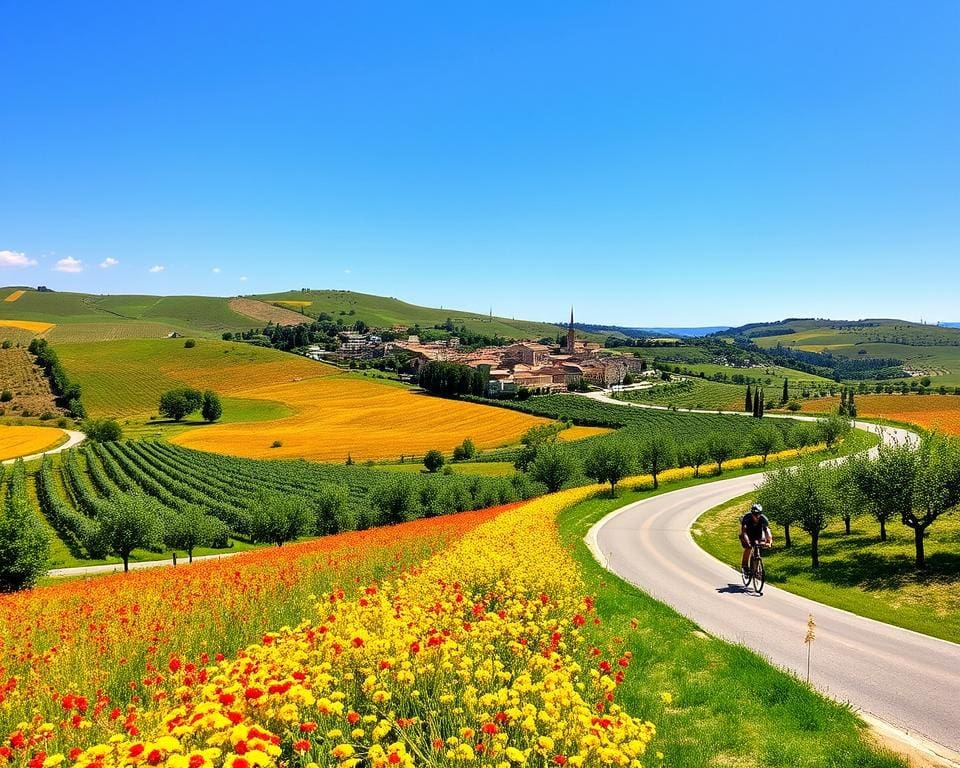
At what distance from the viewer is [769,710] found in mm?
8781

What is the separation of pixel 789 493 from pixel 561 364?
144461 millimetres

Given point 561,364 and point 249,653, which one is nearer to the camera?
point 249,653

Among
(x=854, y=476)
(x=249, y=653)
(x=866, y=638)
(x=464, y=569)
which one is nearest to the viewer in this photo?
(x=249, y=653)

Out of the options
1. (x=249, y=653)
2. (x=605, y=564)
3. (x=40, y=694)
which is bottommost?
(x=605, y=564)

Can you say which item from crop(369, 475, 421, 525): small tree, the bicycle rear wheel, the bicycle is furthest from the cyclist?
crop(369, 475, 421, 525): small tree

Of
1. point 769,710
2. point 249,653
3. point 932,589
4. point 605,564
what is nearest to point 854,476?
point 932,589

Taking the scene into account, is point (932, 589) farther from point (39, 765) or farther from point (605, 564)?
point (39, 765)

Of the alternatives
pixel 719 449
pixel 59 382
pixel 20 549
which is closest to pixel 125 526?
pixel 20 549

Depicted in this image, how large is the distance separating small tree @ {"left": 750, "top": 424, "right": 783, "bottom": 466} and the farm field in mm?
116820

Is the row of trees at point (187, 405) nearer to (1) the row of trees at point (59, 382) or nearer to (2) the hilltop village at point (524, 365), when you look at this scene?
(1) the row of trees at point (59, 382)

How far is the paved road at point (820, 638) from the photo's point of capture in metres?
10.1

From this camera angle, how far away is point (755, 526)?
57.2 feet

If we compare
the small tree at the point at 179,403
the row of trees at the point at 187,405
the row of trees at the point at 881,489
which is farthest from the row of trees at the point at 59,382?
the row of trees at the point at 881,489

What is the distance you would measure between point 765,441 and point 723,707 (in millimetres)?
55052
